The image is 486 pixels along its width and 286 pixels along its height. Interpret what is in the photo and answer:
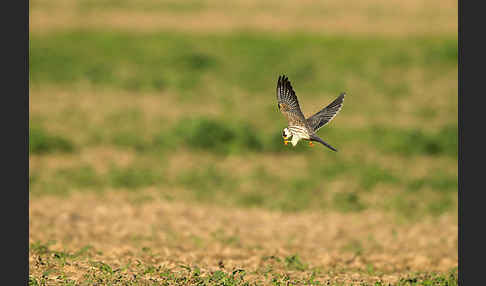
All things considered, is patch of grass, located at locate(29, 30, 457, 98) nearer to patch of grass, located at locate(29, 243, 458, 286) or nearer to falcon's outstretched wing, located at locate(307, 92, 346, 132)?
patch of grass, located at locate(29, 243, 458, 286)

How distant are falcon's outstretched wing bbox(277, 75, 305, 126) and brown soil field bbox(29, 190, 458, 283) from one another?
247 centimetres

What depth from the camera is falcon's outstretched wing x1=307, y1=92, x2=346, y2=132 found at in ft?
16.0

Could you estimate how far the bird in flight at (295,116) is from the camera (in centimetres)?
455

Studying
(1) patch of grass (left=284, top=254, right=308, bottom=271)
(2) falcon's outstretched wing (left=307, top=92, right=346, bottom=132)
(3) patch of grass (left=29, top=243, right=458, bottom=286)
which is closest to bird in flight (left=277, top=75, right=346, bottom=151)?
(2) falcon's outstretched wing (left=307, top=92, right=346, bottom=132)

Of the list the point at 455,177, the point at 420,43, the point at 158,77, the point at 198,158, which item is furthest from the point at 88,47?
the point at 455,177

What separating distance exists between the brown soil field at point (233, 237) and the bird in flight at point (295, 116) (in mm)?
2355

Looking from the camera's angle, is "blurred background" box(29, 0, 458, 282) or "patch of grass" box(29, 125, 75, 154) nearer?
"blurred background" box(29, 0, 458, 282)

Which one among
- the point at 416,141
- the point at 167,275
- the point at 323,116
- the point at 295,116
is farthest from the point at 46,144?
the point at 295,116

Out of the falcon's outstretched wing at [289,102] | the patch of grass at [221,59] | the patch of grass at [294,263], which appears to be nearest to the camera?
the falcon's outstretched wing at [289,102]

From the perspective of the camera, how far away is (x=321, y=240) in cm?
959

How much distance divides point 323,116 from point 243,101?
1171 cm

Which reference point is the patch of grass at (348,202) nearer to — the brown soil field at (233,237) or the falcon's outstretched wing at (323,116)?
the brown soil field at (233,237)

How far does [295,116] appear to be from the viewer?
4711mm

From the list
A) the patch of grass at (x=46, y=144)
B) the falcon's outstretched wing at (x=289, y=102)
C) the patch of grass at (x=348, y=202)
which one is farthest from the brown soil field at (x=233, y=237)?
the falcon's outstretched wing at (x=289, y=102)
